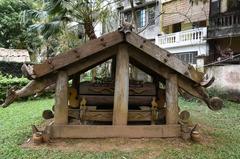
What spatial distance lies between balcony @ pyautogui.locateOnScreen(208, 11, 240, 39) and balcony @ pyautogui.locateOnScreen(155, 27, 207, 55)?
1.96 ft

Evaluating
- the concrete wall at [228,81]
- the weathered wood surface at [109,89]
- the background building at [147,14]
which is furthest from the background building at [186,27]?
the weathered wood surface at [109,89]

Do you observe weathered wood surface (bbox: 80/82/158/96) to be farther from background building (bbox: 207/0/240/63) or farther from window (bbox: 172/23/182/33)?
window (bbox: 172/23/182/33)

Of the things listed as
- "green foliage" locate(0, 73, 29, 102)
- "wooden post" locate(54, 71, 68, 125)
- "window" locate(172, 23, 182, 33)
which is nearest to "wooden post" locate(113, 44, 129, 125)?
"wooden post" locate(54, 71, 68, 125)

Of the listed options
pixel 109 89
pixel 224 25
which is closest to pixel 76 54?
pixel 109 89

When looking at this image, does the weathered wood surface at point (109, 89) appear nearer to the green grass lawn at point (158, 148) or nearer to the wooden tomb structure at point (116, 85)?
the wooden tomb structure at point (116, 85)

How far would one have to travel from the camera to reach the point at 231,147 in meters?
6.64

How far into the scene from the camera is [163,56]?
6.68m

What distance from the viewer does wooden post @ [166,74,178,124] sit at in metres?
6.92

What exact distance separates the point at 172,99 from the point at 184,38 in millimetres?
16226

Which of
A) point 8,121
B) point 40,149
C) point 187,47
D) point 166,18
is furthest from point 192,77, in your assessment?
point 166,18

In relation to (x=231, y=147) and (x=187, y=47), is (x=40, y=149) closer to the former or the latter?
(x=231, y=147)

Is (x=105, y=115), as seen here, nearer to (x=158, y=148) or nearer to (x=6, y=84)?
(x=158, y=148)

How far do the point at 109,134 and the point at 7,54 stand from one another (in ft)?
62.0

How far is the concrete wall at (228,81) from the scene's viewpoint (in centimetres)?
1504
